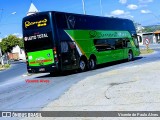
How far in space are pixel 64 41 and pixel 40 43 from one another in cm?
142

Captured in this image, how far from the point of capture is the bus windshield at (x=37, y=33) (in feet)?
68.0

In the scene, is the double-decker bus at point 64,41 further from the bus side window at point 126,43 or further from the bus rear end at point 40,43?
the bus side window at point 126,43

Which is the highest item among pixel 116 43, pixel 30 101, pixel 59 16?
pixel 59 16

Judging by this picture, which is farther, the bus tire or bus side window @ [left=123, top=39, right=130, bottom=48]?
the bus tire

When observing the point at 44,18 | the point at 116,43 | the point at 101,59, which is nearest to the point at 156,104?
the point at 44,18

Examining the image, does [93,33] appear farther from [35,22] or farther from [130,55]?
[130,55]

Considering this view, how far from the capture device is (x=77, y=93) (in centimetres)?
1258

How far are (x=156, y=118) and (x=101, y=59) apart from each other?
734 inches

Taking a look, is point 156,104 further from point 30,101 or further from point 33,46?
point 33,46

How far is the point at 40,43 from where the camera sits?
21203 mm

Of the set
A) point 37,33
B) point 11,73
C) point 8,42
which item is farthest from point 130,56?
point 8,42

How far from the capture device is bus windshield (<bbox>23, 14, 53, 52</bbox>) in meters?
20.7

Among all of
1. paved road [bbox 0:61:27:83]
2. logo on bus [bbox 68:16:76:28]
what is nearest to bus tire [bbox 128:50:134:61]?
paved road [bbox 0:61:27:83]

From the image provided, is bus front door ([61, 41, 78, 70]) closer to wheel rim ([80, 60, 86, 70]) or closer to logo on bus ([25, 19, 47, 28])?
wheel rim ([80, 60, 86, 70])
